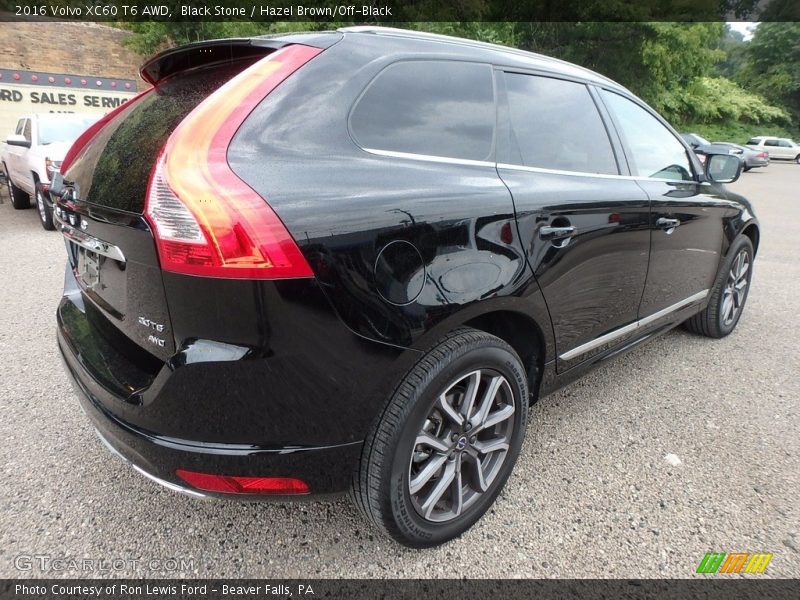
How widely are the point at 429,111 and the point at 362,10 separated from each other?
15.9m

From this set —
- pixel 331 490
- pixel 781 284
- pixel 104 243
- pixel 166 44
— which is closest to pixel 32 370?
pixel 104 243

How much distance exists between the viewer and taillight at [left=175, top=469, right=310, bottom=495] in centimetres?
151

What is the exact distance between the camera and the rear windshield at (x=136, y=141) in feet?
5.11

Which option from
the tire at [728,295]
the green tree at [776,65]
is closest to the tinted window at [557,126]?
the tire at [728,295]

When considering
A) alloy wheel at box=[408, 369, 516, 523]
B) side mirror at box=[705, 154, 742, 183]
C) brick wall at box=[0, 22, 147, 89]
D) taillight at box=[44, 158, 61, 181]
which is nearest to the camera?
alloy wheel at box=[408, 369, 516, 523]

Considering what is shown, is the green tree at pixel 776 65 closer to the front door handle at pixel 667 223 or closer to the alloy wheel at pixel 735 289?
the alloy wheel at pixel 735 289

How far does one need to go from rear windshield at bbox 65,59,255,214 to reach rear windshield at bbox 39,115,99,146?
257 inches

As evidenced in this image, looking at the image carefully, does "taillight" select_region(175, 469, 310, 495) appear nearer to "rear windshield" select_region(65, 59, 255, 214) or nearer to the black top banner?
"rear windshield" select_region(65, 59, 255, 214)

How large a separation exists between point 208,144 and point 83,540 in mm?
1505

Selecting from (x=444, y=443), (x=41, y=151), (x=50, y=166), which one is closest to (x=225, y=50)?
(x=444, y=443)

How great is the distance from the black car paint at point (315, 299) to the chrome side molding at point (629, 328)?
1.63 feet

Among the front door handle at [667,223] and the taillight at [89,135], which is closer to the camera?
the taillight at [89,135]

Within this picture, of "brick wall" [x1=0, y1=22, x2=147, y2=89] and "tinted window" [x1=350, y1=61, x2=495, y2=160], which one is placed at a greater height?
"brick wall" [x1=0, y1=22, x2=147, y2=89]

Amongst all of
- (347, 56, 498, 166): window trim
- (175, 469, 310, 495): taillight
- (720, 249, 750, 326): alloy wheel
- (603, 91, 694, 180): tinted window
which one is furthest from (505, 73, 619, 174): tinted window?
(720, 249, 750, 326): alloy wheel
